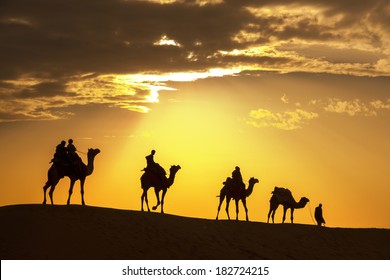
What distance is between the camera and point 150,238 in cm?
3438

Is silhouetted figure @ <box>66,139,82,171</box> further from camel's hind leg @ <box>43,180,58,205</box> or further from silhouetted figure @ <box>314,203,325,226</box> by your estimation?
silhouetted figure @ <box>314,203,325,226</box>

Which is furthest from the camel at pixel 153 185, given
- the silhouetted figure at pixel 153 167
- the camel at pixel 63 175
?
the camel at pixel 63 175

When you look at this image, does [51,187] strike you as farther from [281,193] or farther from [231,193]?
[281,193]

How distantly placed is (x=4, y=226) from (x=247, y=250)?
1036 cm

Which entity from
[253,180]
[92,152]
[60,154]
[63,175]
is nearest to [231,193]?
[253,180]

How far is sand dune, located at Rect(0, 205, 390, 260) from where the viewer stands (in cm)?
3188

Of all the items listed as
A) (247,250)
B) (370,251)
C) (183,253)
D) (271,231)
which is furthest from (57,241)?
(370,251)

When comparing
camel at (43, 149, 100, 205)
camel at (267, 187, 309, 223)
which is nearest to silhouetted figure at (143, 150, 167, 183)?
camel at (43, 149, 100, 205)

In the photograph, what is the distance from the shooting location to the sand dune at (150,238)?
105 feet

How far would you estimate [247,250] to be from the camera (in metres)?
35.7

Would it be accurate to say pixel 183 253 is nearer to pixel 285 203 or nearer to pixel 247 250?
pixel 247 250
